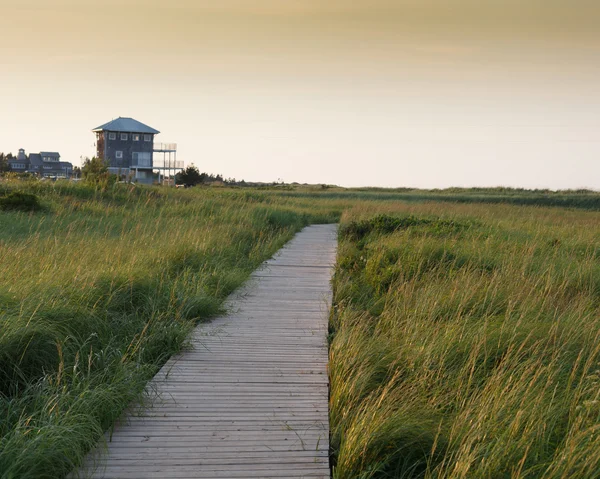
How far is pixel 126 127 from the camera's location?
61.2m

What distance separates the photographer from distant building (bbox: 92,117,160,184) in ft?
199

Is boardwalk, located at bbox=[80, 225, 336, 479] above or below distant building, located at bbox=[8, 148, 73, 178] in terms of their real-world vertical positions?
below

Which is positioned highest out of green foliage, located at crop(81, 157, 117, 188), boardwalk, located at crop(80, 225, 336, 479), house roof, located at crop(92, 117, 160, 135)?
house roof, located at crop(92, 117, 160, 135)

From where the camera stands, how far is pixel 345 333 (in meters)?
5.07

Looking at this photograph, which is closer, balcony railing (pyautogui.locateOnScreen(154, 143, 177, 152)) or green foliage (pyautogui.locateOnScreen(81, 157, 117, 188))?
green foliage (pyautogui.locateOnScreen(81, 157, 117, 188))

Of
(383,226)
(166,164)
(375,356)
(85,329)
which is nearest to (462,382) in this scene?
(375,356)

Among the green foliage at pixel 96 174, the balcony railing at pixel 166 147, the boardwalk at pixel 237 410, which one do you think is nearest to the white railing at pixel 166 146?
the balcony railing at pixel 166 147

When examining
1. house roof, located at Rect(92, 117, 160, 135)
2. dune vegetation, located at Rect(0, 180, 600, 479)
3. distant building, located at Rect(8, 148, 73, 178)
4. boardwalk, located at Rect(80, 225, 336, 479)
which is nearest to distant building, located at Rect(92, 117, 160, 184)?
house roof, located at Rect(92, 117, 160, 135)

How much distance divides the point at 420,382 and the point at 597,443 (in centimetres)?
120

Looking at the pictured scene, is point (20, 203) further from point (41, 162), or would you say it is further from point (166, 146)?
point (41, 162)

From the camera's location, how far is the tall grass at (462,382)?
318 centimetres

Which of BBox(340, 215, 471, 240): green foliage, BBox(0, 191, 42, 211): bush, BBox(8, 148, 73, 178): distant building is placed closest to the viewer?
BBox(340, 215, 471, 240): green foliage

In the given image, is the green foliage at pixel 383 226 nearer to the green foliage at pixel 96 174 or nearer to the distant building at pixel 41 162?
the green foliage at pixel 96 174

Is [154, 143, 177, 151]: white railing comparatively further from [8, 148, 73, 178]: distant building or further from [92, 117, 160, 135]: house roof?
[8, 148, 73, 178]: distant building
